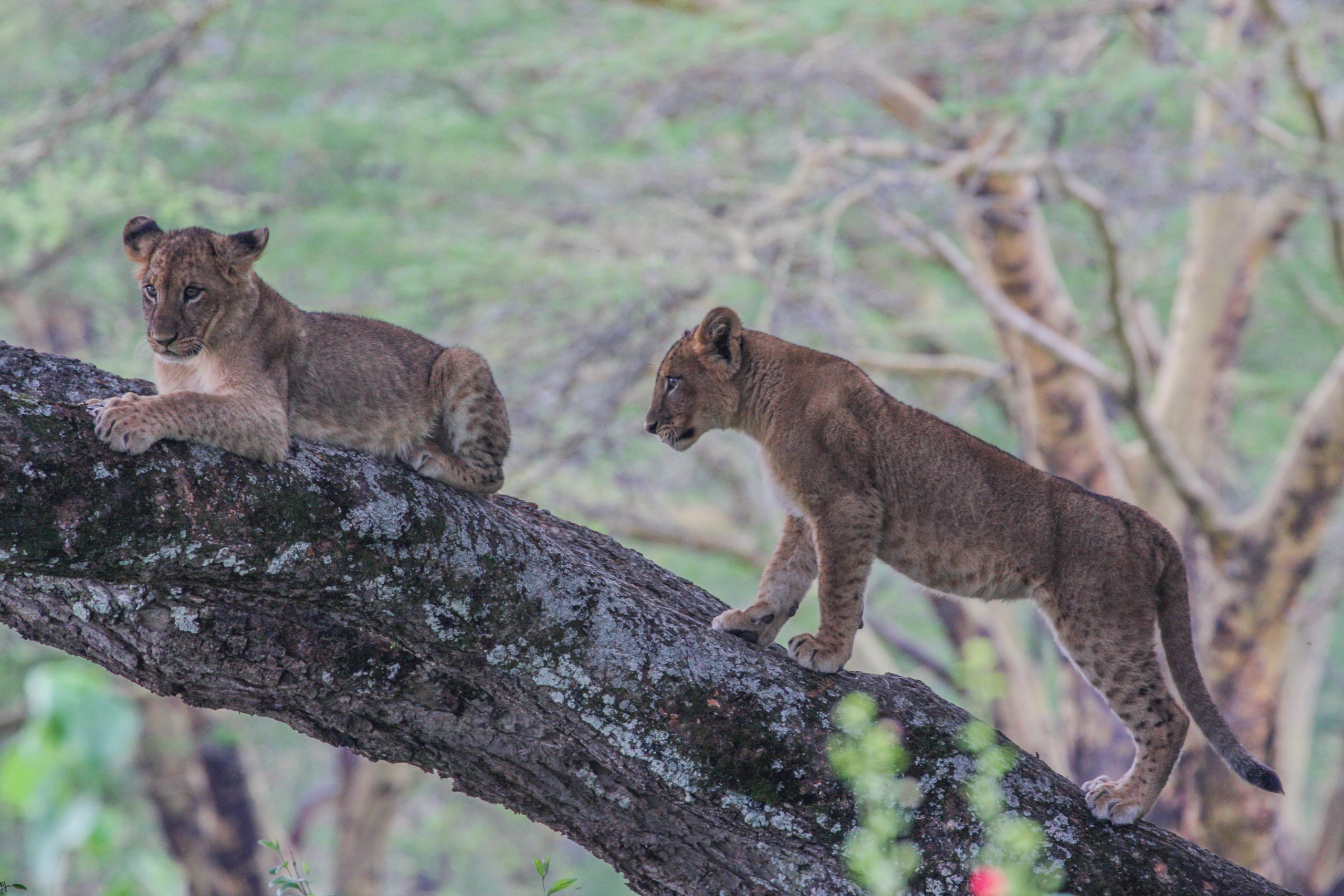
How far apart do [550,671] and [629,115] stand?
13.4 m

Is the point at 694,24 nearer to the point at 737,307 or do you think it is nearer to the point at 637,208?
the point at 637,208

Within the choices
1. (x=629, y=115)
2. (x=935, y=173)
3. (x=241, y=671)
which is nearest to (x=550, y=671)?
(x=241, y=671)

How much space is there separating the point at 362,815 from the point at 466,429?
41.4 feet

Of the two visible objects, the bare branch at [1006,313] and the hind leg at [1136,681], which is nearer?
the hind leg at [1136,681]

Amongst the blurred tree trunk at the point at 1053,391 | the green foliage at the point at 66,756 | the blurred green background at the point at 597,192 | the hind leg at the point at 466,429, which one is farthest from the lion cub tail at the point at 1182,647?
the blurred tree trunk at the point at 1053,391

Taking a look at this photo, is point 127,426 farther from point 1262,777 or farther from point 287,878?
point 1262,777

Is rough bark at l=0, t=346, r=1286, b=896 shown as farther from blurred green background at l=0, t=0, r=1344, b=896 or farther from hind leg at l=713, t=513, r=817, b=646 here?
blurred green background at l=0, t=0, r=1344, b=896

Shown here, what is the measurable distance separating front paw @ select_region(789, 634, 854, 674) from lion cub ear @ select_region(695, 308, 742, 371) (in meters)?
1.26

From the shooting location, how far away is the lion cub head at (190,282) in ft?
13.7

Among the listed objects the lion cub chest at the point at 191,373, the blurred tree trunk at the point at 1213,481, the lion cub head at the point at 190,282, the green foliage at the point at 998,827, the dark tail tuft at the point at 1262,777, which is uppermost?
the lion cub head at the point at 190,282

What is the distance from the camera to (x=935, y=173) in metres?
10.8

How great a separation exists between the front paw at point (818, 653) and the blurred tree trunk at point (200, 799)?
38.0ft

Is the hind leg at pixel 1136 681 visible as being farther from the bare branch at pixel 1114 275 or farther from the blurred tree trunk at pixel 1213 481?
the blurred tree trunk at pixel 1213 481

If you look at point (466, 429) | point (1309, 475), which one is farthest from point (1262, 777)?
point (1309, 475)
